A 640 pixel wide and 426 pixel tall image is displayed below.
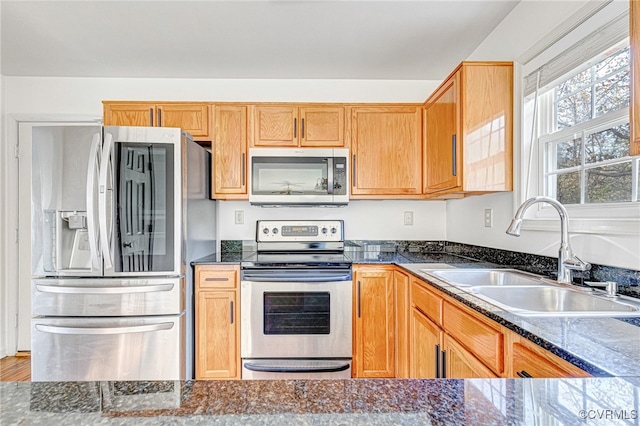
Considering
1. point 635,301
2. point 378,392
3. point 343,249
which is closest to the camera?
point 378,392

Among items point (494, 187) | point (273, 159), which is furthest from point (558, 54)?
point (273, 159)

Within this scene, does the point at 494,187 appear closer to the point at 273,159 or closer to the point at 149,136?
the point at 273,159

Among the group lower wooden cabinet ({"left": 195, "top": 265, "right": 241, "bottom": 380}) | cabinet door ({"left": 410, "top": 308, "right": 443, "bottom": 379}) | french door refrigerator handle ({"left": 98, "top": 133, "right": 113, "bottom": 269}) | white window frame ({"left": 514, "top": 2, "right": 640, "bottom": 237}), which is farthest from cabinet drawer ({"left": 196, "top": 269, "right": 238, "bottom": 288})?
white window frame ({"left": 514, "top": 2, "right": 640, "bottom": 237})

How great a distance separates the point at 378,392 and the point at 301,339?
1.86 m

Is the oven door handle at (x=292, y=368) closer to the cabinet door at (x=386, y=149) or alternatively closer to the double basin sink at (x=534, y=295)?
the double basin sink at (x=534, y=295)

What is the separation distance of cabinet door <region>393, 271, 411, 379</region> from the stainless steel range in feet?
1.02

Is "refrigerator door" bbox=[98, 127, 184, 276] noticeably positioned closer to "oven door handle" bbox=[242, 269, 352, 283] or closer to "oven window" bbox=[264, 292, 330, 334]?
"oven door handle" bbox=[242, 269, 352, 283]

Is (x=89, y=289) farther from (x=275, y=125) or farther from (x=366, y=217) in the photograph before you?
(x=366, y=217)

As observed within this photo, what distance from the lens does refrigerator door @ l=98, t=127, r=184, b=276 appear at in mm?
2018

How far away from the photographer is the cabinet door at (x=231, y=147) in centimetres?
261

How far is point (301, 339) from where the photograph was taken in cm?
226

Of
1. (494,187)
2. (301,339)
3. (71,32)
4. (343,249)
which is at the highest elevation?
(71,32)

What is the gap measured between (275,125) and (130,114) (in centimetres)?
110

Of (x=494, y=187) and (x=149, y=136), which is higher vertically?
(x=149, y=136)
